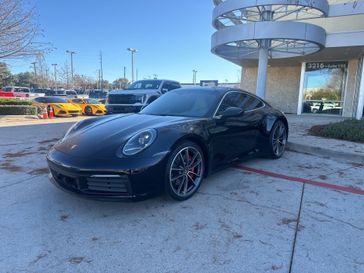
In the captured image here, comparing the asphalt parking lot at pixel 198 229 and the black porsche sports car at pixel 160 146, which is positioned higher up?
the black porsche sports car at pixel 160 146

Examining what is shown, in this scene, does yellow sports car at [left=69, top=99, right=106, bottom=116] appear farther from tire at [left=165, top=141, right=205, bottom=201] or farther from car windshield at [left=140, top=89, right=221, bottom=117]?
tire at [left=165, top=141, right=205, bottom=201]

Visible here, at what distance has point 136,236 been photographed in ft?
8.96

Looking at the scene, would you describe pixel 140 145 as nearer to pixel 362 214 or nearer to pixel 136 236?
pixel 136 236

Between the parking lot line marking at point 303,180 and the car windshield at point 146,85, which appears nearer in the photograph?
the parking lot line marking at point 303,180

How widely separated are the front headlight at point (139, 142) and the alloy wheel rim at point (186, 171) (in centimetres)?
37

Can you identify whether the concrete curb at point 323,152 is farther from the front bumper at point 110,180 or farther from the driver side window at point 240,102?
the front bumper at point 110,180

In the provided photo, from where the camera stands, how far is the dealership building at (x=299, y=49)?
10.0 meters

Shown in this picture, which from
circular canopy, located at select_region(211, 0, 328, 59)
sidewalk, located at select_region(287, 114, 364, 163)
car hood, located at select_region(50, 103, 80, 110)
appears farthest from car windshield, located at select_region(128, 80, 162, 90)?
car hood, located at select_region(50, 103, 80, 110)

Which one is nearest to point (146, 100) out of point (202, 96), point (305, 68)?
point (202, 96)

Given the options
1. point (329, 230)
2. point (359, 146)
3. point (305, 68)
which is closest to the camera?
point (329, 230)

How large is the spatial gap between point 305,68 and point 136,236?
16183 mm

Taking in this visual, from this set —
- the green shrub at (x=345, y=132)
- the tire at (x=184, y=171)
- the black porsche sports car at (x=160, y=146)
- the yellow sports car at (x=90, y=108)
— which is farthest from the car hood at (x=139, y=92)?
the yellow sports car at (x=90, y=108)

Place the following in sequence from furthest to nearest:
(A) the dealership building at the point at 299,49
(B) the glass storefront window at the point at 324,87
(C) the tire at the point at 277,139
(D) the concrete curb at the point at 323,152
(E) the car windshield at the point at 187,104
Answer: (B) the glass storefront window at the point at 324,87 < (A) the dealership building at the point at 299,49 < (D) the concrete curb at the point at 323,152 < (C) the tire at the point at 277,139 < (E) the car windshield at the point at 187,104

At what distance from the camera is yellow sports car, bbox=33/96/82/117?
56.4 ft
